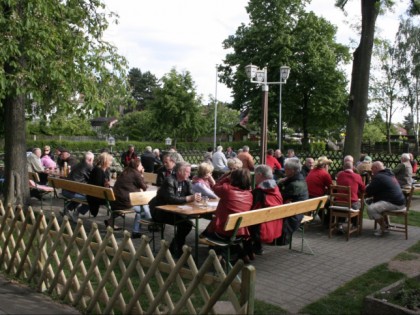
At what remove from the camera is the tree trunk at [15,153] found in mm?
9664

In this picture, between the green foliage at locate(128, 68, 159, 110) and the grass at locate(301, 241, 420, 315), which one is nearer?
the grass at locate(301, 241, 420, 315)

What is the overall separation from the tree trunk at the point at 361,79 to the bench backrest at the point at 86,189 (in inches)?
412

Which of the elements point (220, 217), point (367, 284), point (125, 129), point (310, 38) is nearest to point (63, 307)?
point (220, 217)

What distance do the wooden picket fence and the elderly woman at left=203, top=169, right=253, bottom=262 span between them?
1.93ft

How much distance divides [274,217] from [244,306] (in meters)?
2.81

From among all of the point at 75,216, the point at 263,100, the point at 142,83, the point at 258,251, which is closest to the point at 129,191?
the point at 75,216

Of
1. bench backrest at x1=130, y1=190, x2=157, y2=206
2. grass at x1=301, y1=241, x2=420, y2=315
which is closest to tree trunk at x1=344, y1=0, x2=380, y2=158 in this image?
grass at x1=301, y1=241, x2=420, y2=315

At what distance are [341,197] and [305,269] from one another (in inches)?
99.2

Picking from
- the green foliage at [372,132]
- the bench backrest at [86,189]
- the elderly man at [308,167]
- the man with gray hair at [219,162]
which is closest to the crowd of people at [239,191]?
the bench backrest at [86,189]

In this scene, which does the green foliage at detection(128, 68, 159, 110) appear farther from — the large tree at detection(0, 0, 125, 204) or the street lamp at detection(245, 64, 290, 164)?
the large tree at detection(0, 0, 125, 204)

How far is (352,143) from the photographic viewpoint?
15945mm

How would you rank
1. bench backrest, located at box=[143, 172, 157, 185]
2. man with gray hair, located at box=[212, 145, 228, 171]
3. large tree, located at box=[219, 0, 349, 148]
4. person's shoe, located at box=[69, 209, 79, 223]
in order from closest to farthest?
1. person's shoe, located at box=[69, 209, 79, 223]
2. bench backrest, located at box=[143, 172, 157, 185]
3. man with gray hair, located at box=[212, 145, 228, 171]
4. large tree, located at box=[219, 0, 349, 148]

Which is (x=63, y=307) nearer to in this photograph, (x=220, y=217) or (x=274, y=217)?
(x=220, y=217)

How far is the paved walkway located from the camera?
16.2 feet
